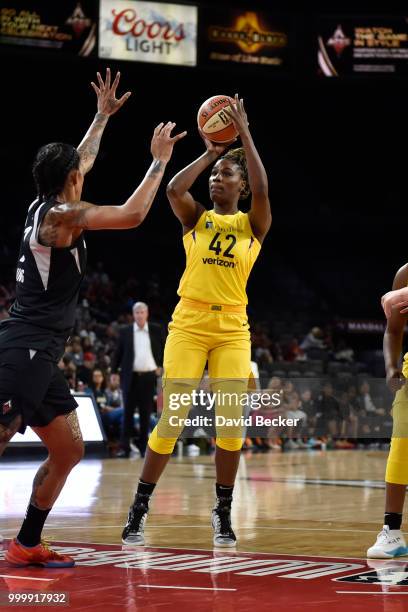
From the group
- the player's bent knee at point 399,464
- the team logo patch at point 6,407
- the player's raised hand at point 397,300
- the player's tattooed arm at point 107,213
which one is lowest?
the player's bent knee at point 399,464

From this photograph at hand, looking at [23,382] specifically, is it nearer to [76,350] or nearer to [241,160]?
[241,160]

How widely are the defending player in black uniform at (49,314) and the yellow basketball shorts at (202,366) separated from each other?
103 cm

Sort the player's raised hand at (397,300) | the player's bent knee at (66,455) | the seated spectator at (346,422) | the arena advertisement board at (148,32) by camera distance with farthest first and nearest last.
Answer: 1. the arena advertisement board at (148,32)
2. the seated spectator at (346,422)
3. the player's raised hand at (397,300)
4. the player's bent knee at (66,455)

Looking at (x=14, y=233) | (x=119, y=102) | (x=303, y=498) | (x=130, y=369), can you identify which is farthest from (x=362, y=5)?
(x=119, y=102)

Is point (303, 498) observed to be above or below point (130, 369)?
below

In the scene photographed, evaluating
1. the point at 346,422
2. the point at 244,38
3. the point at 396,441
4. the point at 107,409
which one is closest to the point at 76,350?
the point at 107,409

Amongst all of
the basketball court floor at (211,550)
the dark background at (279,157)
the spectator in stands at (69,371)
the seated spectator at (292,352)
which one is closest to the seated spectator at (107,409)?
the spectator in stands at (69,371)

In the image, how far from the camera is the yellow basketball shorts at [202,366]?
5.99 metres

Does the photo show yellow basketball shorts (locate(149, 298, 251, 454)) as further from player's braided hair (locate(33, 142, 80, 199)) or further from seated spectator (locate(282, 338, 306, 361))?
seated spectator (locate(282, 338, 306, 361))

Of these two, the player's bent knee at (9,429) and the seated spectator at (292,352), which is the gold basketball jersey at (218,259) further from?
the seated spectator at (292,352)

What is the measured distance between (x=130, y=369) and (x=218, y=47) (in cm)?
1211

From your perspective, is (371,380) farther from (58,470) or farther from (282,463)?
(58,470)

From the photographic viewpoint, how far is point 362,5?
1068 inches

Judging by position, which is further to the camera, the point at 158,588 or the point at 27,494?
the point at 27,494
